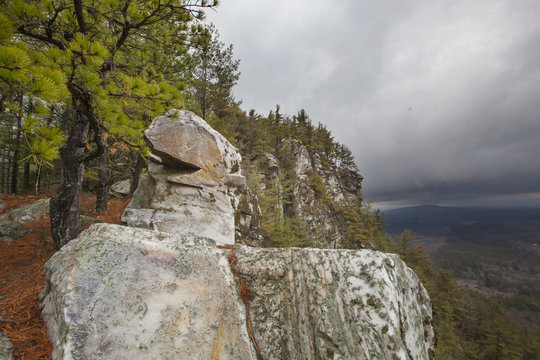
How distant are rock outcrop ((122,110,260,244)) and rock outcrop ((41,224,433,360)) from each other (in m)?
3.04

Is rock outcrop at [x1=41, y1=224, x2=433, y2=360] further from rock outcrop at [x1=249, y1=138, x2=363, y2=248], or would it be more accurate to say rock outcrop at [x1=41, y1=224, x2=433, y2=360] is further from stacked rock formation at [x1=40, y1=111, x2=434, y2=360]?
rock outcrop at [x1=249, y1=138, x2=363, y2=248]

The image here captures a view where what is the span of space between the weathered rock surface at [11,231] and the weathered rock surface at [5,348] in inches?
281

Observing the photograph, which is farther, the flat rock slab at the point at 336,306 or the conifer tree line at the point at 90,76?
the flat rock slab at the point at 336,306

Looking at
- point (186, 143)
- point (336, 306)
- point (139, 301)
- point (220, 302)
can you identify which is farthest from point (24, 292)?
point (336, 306)

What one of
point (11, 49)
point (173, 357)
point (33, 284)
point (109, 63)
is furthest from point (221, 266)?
point (109, 63)

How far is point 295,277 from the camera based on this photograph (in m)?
3.98

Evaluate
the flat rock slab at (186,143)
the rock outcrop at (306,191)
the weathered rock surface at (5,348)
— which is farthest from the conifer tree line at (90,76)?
the rock outcrop at (306,191)

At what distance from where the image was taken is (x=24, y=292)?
3744 mm

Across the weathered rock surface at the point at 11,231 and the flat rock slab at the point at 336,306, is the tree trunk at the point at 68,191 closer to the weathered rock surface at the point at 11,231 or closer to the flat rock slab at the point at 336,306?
the weathered rock surface at the point at 11,231

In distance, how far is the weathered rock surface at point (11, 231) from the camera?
7.27 m

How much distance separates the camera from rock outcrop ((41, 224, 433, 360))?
277 centimetres

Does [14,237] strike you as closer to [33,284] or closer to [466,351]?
[33,284]

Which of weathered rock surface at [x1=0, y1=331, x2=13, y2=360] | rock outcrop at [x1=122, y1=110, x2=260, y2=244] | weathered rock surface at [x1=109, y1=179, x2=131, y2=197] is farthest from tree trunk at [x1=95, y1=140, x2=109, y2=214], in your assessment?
weathered rock surface at [x1=0, y1=331, x2=13, y2=360]

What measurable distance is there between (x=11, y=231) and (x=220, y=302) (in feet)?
31.3
